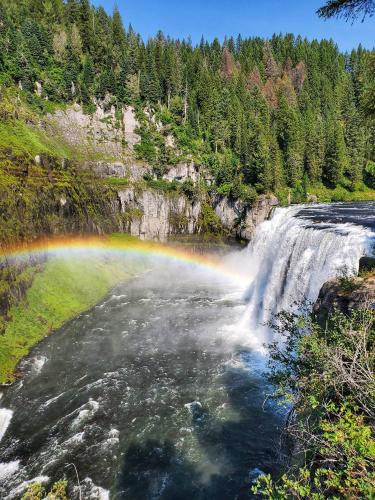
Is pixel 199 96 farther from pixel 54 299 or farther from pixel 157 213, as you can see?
pixel 54 299

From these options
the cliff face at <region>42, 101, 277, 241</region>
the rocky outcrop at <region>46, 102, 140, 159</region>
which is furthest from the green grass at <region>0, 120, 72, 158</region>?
the cliff face at <region>42, 101, 277, 241</region>

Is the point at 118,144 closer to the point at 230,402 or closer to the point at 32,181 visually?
the point at 32,181

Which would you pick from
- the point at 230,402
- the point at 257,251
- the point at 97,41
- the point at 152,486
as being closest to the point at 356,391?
the point at 152,486

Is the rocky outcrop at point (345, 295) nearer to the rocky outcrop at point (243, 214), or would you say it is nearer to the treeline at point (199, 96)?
the rocky outcrop at point (243, 214)

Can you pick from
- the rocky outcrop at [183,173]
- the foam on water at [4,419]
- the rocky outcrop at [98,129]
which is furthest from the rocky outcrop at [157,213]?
the foam on water at [4,419]

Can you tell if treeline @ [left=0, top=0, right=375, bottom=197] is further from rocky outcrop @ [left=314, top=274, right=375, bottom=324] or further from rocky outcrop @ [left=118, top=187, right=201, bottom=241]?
rocky outcrop @ [left=314, top=274, right=375, bottom=324]
